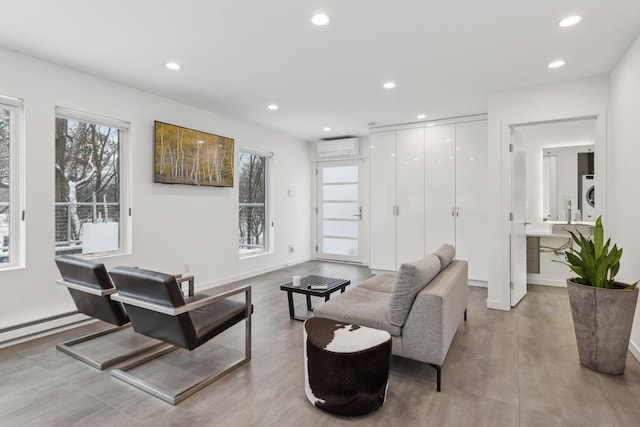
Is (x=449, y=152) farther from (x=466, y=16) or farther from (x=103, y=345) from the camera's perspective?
(x=103, y=345)

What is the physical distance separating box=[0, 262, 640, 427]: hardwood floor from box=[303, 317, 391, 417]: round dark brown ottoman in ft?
0.23

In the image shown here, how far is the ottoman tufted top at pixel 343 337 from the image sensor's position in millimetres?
1898

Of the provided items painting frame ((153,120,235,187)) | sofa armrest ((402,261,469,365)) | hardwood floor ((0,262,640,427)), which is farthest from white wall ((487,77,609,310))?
painting frame ((153,120,235,187))

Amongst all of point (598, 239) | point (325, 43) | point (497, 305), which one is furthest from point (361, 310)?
point (497, 305)

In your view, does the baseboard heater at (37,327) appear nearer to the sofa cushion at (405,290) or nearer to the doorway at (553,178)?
the sofa cushion at (405,290)

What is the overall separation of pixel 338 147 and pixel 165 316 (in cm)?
499

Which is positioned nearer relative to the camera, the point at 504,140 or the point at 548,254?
the point at 504,140

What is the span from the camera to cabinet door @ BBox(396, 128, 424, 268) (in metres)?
5.35

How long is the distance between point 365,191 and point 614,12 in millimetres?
4563

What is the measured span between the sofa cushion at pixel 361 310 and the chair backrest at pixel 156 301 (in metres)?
0.93

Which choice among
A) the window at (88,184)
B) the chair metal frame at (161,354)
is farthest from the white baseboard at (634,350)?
the window at (88,184)

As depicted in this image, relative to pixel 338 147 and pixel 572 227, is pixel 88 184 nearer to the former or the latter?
pixel 338 147

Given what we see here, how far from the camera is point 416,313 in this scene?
7.19 feet

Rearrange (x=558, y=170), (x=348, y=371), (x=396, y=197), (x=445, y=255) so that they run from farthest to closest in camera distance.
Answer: (x=396, y=197) < (x=558, y=170) < (x=445, y=255) < (x=348, y=371)
